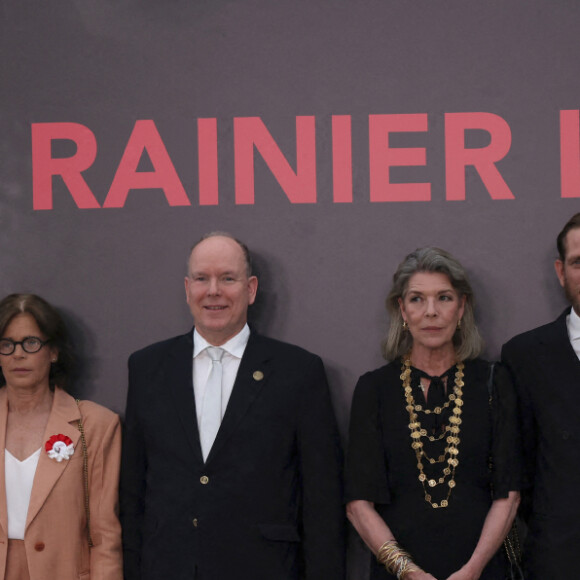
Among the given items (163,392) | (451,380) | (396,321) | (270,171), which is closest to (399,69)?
(270,171)

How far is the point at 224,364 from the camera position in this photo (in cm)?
326

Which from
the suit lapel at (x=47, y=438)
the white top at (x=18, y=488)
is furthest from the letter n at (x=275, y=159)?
the white top at (x=18, y=488)

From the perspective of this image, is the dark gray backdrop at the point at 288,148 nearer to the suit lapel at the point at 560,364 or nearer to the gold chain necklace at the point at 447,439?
the suit lapel at the point at 560,364

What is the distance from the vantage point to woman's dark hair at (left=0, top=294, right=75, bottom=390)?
11.2ft

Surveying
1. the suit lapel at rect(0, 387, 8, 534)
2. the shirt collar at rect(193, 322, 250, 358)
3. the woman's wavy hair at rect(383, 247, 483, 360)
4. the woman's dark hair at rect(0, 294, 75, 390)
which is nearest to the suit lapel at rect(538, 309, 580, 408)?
the woman's wavy hair at rect(383, 247, 483, 360)

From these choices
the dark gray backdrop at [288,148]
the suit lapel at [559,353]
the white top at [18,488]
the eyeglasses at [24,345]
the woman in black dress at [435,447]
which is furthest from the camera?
the dark gray backdrop at [288,148]

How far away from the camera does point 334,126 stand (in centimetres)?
363

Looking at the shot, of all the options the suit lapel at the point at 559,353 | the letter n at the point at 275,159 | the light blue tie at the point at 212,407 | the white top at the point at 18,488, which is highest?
the letter n at the point at 275,159

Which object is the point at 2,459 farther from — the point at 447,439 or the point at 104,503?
the point at 447,439

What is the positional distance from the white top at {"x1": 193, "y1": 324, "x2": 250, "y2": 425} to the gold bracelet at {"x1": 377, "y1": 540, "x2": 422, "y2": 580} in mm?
904

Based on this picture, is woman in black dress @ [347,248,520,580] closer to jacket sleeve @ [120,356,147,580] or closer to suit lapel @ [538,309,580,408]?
suit lapel @ [538,309,580,408]

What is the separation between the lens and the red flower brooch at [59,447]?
3.22m

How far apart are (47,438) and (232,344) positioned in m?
0.94

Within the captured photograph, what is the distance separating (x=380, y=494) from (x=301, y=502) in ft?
1.34
